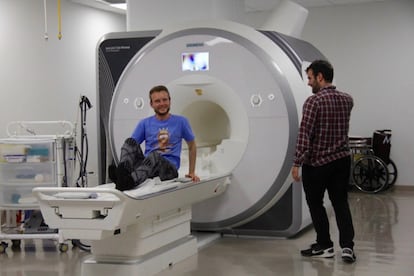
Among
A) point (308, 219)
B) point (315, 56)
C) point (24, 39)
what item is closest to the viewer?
point (308, 219)

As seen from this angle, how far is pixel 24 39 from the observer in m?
6.51

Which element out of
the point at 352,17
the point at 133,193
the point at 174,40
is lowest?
the point at 133,193

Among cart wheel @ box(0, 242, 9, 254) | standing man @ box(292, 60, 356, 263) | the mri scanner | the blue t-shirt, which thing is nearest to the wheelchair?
the mri scanner

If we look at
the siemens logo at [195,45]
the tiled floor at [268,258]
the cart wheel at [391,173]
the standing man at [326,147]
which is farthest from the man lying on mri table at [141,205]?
the cart wheel at [391,173]

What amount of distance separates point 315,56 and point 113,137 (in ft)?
6.21

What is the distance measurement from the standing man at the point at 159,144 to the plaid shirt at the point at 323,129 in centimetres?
75

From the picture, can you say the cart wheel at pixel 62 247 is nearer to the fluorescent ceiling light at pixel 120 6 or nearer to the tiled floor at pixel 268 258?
the tiled floor at pixel 268 258

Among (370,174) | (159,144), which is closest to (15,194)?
(159,144)

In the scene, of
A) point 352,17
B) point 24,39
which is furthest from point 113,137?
point 352,17

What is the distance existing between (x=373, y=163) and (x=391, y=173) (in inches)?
12.2

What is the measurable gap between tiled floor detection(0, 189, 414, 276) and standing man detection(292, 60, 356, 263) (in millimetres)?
235

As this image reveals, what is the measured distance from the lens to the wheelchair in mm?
7402

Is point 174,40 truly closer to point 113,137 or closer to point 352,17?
point 113,137

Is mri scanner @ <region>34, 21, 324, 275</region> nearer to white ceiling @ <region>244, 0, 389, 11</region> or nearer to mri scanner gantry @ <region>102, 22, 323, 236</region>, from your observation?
mri scanner gantry @ <region>102, 22, 323, 236</region>
